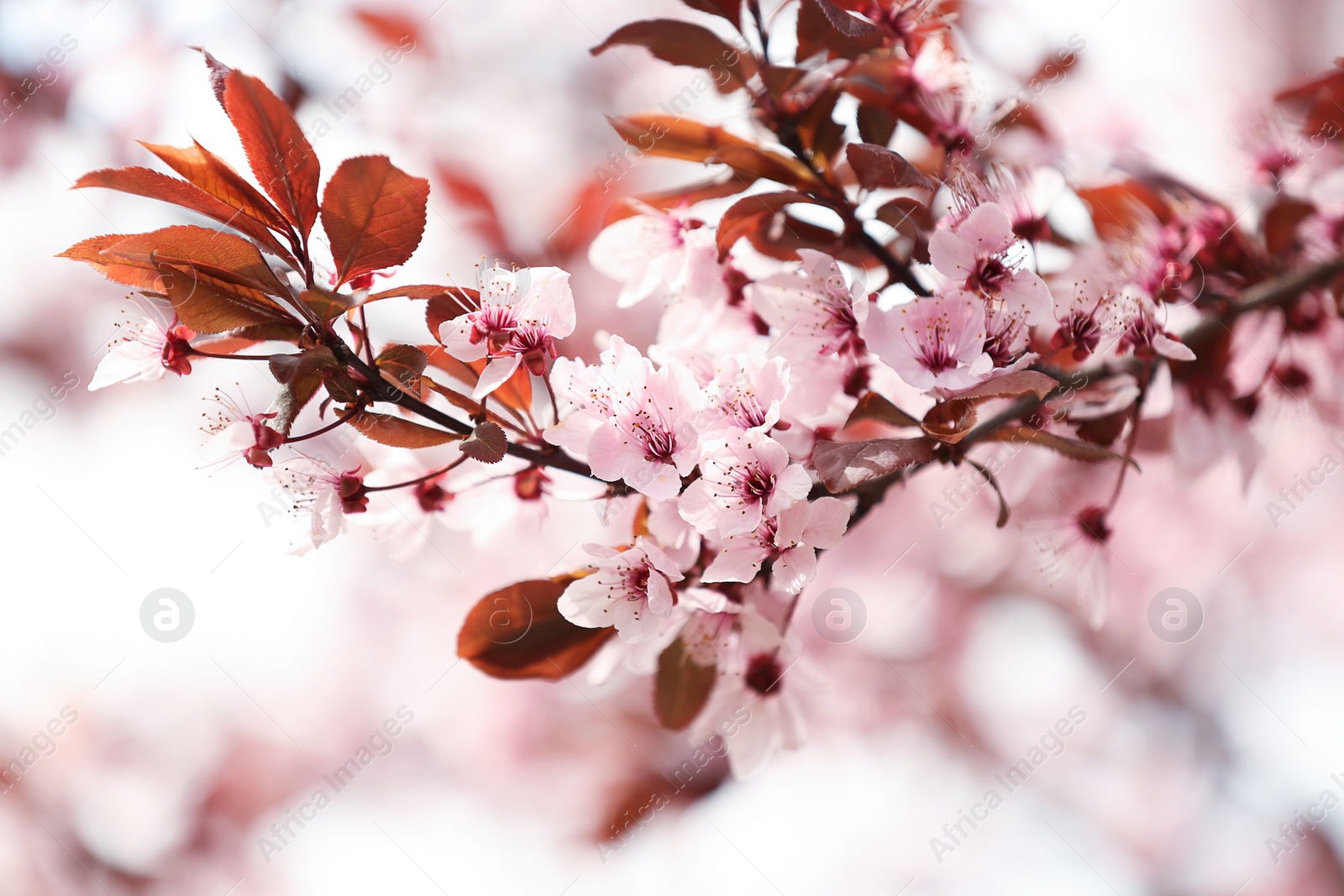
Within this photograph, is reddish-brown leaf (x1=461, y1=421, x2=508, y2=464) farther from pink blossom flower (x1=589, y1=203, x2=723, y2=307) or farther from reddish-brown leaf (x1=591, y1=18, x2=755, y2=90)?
reddish-brown leaf (x1=591, y1=18, x2=755, y2=90)

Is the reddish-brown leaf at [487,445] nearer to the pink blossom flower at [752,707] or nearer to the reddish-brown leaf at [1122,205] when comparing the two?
the pink blossom flower at [752,707]

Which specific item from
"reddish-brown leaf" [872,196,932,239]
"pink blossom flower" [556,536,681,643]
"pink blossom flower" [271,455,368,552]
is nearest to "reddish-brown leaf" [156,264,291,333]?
"pink blossom flower" [271,455,368,552]

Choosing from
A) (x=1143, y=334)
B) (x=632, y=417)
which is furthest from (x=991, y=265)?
(x=632, y=417)

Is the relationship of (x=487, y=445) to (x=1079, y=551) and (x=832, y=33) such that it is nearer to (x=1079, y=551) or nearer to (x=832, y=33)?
(x=832, y=33)

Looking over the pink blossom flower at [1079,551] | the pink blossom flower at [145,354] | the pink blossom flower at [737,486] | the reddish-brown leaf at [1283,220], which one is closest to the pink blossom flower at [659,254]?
the pink blossom flower at [737,486]

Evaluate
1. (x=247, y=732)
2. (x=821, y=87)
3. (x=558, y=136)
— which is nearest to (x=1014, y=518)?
(x=821, y=87)
